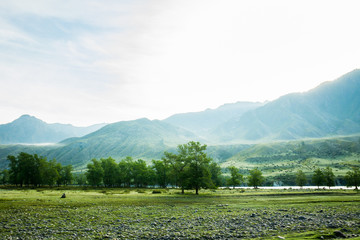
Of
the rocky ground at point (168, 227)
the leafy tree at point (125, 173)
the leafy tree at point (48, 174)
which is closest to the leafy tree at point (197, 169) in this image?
the rocky ground at point (168, 227)

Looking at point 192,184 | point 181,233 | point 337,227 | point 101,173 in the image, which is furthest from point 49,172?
point 337,227

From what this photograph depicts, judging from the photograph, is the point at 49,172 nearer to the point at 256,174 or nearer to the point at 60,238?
the point at 256,174

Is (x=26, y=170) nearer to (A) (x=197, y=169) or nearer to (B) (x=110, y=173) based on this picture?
(B) (x=110, y=173)

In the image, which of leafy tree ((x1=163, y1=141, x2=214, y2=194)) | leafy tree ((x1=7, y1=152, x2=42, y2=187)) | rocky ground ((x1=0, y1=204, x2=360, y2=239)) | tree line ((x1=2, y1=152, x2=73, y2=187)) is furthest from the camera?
leafy tree ((x1=7, y1=152, x2=42, y2=187))

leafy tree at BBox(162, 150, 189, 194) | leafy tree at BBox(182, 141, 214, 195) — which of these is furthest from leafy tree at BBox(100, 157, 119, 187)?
leafy tree at BBox(182, 141, 214, 195)

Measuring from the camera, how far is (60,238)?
21.6 meters

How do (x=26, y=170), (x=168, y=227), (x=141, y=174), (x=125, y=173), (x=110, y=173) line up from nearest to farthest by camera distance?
(x=168, y=227) → (x=26, y=170) → (x=141, y=174) → (x=110, y=173) → (x=125, y=173)

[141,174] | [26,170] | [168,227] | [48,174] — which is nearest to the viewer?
[168,227]

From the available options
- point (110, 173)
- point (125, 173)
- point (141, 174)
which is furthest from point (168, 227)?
point (110, 173)

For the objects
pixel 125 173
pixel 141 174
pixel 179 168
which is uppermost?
pixel 179 168

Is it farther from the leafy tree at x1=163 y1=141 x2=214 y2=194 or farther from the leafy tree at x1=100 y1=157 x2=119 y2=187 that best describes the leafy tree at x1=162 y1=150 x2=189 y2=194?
the leafy tree at x1=100 y1=157 x2=119 y2=187

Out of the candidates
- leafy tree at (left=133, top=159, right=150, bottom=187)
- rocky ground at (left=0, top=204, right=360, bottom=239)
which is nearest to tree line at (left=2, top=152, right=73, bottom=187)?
leafy tree at (left=133, top=159, right=150, bottom=187)

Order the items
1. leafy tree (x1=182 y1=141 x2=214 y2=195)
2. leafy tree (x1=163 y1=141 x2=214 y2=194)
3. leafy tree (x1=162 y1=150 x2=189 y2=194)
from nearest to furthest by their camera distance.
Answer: leafy tree (x1=182 y1=141 x2=214 y2=195) → leafy tree (x1=163 y1=141 x2=214 y2=194) → leafy tree (x1=162 y1=150 x2=189 y2=194)

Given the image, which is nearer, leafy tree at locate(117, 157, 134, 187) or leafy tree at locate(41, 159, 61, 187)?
leafy tree at locate(41, 159, 61, 187)
